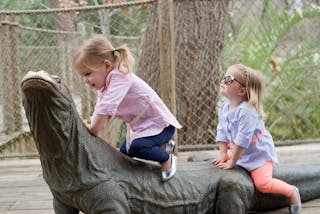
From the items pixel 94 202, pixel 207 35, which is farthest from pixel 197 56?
pixel 94 202

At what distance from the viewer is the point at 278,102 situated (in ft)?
20.4

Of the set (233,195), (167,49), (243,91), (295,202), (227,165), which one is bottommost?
(295,202)

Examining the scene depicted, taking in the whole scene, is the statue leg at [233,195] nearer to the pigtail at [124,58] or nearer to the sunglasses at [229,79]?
the sunglasses at [229,79]

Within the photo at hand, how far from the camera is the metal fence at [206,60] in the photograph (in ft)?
17.3

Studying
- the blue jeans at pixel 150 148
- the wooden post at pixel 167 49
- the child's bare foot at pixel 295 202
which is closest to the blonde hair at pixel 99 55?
the blue jeans at pixel 150 148

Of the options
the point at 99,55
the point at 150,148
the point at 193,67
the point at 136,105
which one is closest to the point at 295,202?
the point at 150,148

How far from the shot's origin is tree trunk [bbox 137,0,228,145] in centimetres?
525

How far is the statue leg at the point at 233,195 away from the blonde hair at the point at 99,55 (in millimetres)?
804

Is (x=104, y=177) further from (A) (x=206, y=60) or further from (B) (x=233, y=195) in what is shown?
(A) (x=206, y=60)

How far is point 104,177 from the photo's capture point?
219 cm

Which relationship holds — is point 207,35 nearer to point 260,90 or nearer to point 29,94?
point 260,90

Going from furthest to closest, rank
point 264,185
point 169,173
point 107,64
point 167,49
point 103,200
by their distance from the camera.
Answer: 1. point 167,49
2. point 264,185
3. point 169,173
4. point 107,64
5. point 103,200

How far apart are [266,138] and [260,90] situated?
0.30m

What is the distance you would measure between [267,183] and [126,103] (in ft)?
2.99
